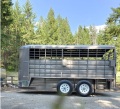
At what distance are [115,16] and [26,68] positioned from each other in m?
9.19

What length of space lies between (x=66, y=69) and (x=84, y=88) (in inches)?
48.9

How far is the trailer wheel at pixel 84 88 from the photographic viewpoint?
13375 millimetres

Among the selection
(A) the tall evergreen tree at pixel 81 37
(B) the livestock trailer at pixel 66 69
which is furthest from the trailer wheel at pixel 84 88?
(A) the tall evergreen tree at pixel 81 37

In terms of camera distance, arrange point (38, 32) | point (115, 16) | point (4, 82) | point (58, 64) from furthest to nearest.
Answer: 1. point (38, 32)
2. point (115, 16)
3. point (4, 82)
4. point (58, 64)

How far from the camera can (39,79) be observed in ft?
45.1

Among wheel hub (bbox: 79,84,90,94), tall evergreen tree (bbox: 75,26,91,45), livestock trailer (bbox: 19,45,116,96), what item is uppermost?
tall evergreen tree (bbox: 75,26,91,45)

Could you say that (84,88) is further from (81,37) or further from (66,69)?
(81,37)

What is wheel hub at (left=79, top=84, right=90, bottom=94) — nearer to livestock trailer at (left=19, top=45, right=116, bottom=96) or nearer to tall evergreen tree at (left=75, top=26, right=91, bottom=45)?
livestock trailer at (left=19, top=45, right=116, bottom=96)

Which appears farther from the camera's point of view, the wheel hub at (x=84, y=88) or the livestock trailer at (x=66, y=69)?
the livestock trailer at (x=66, y=69)

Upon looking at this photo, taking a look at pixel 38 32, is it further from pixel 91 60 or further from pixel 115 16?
pixel 91 60

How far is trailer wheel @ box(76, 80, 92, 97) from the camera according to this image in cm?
1338

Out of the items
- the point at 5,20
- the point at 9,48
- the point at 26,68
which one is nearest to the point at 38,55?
the point at 26,68

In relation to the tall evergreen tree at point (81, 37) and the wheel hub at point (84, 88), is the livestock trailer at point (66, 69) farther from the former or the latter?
the tall evergreen tree at point (81, 37)

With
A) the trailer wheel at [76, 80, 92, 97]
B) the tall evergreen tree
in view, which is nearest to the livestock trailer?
the trailer wheel at [76, 80, 92, 97]
